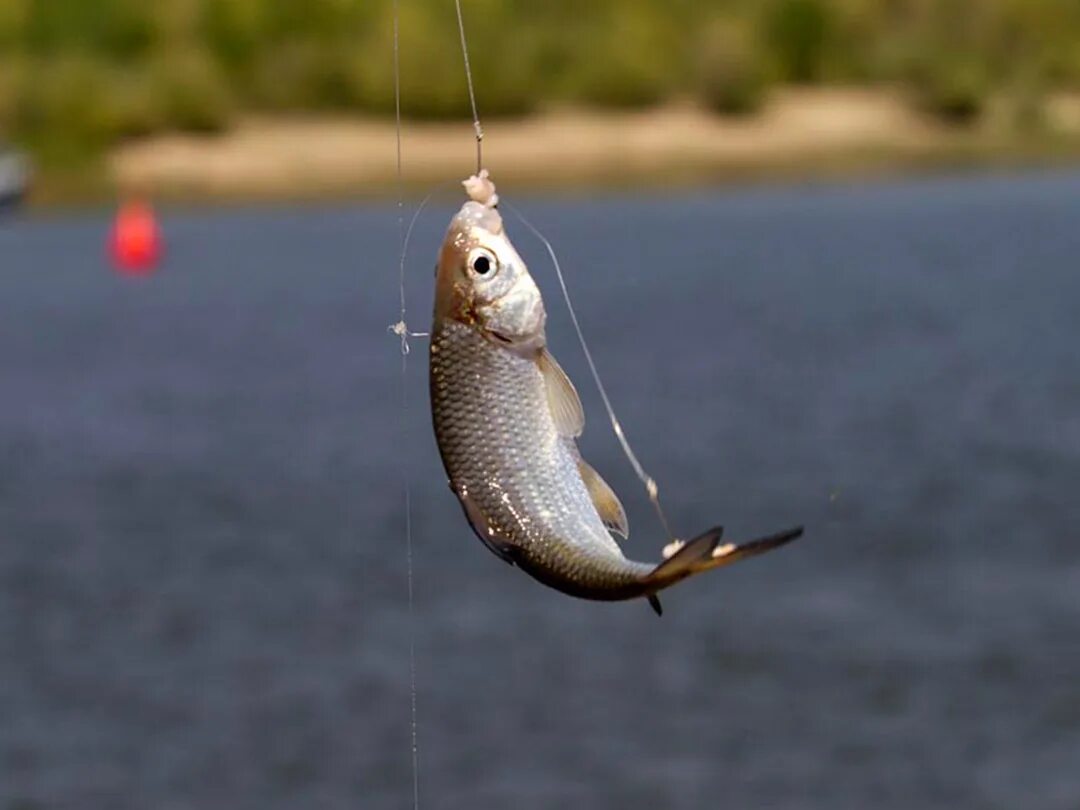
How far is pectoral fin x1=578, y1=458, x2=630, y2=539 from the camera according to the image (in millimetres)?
3479

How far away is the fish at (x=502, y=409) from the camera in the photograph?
3.40 meters

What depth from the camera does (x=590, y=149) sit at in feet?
244

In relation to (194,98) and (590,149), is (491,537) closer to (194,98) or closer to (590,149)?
(194,98)

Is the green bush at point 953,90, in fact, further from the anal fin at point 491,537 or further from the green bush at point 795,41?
the anal fin at point 491,537

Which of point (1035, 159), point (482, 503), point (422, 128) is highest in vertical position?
point (482, 503)

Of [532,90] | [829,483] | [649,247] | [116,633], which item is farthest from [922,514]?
[532,90]

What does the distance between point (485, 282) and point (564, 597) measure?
14.4m

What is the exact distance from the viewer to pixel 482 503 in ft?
11.2

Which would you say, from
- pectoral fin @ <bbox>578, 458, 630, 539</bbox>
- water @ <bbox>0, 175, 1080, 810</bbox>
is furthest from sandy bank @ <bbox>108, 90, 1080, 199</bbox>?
pectoral fin @ <bbox>578, 458, 630, 539</bbox>

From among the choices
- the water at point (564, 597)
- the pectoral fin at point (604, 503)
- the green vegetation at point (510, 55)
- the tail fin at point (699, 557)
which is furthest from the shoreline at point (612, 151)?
the tail fin at point (699, 557)

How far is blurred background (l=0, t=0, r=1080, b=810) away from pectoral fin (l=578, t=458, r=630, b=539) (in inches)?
30.6

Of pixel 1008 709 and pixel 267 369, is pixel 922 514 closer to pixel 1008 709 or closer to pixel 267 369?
pixel 1008 709

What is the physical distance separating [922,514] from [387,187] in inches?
2085

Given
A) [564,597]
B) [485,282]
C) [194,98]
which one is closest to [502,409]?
[485,282]
